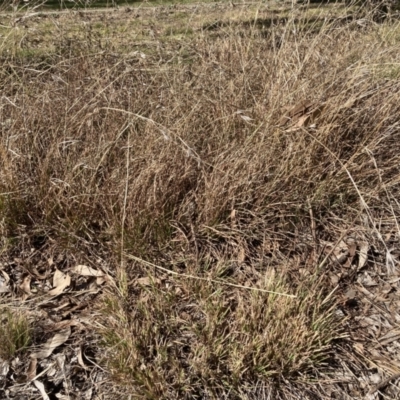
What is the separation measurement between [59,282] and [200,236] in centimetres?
60

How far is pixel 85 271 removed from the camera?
6.98 feet

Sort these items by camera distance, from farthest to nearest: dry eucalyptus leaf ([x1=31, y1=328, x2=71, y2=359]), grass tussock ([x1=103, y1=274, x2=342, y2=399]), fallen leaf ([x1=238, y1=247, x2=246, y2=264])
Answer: fallen leaf ([x1=238, y1=247, x2=246, y2=264]) → dry eucalyptus leaf ([x1=31, y1=328, x2=71, y2=359]) → grass tussock ([x1=103, y1=274, x2=342, y2=399])

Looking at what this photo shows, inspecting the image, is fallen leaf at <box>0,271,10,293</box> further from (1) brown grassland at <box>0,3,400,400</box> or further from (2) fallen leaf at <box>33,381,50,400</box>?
(2) fallen leaf at <box>33,381,50,400</box>

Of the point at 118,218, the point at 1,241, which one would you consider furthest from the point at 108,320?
the point at 1,241

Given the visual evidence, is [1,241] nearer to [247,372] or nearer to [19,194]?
[19,194]

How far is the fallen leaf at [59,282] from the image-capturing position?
2048mm

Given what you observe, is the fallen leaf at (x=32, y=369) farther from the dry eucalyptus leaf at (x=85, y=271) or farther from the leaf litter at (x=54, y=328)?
the dry eucalyptus leaf at (x=85, y=271)

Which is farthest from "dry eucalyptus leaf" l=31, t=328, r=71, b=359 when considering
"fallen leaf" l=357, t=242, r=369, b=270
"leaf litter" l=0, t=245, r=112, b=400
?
"fallen leaf" l=357, t=242, r=369, b=270

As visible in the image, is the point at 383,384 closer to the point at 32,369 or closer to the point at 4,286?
the point at 32,369

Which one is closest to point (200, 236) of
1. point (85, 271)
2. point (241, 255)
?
point (241, 255)

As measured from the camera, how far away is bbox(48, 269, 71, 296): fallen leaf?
6.72 feet

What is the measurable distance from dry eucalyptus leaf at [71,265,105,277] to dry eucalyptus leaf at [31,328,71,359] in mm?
278

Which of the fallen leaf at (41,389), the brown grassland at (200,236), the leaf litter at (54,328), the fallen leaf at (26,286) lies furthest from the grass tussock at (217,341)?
the fallen leaf at (26,286)

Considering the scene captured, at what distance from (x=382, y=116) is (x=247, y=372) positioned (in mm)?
1410
